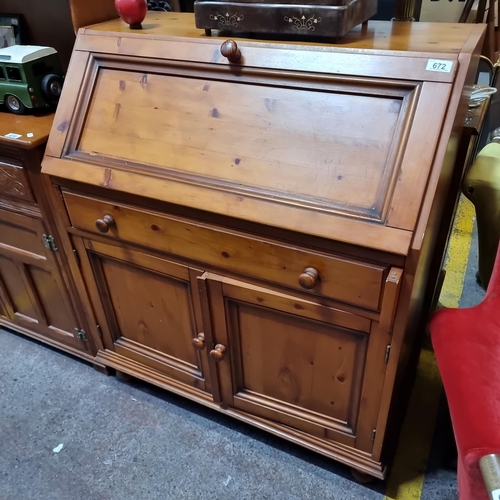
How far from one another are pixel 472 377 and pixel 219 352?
601mm

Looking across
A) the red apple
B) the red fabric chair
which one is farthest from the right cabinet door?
the red apple

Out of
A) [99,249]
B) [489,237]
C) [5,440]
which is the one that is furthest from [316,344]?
[5,440]

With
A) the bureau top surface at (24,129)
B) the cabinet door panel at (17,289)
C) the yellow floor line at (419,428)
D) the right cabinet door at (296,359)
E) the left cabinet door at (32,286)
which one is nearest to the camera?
the right cabinet door at (296,359)

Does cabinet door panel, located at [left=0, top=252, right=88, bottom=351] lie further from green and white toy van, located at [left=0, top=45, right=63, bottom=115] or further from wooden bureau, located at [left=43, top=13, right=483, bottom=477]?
green and white toy van, located at [left=0, top=45, right=63, bottom=115]

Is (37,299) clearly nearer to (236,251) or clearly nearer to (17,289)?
(17,289)

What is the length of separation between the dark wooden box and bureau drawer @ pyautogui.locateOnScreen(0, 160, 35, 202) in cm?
60

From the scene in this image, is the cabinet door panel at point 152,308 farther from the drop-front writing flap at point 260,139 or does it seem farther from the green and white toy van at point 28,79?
the green and white toy van at point 28,79

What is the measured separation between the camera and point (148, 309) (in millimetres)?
1314

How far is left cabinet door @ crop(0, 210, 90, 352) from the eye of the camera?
1391 mm

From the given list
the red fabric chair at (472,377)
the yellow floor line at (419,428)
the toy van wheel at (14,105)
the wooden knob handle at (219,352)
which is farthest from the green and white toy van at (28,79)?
the yellow floor line at (419,428)

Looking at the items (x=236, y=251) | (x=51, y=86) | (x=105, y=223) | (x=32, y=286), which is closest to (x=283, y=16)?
(x=236, y=251)

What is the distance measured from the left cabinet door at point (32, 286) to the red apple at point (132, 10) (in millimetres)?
593

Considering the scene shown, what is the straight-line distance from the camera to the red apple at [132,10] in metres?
1.10

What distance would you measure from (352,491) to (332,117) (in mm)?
969
